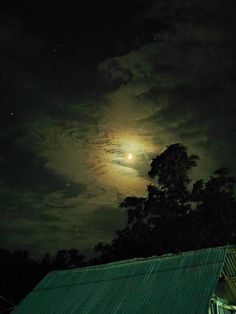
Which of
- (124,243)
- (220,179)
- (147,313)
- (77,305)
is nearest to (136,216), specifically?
(124,243)

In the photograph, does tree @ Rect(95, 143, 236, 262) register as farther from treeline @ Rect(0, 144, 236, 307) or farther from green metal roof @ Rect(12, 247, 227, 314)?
green metal roof @ Rect(12, 247, 227, 314)

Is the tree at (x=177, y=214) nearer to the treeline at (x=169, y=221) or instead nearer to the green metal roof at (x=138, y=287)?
the treeline at (x=169, y=221)

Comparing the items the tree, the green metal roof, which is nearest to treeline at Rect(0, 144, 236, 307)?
the tree

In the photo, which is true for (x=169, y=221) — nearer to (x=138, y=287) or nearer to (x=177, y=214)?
(x=177, y=214)

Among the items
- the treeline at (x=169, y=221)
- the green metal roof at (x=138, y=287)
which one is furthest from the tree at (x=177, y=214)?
the green metal roof at (x=138, y=287)

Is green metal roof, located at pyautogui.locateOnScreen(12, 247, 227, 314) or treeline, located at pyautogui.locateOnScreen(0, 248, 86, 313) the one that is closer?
green metal roof, located at pyautogui.locateOnScreen(12, 247, 227, 314)

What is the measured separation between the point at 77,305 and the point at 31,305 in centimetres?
310

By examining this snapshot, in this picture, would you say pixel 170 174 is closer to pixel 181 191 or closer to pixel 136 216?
pixel 181 191

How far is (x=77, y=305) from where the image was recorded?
17672 millimetres

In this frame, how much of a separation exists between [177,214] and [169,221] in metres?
0.91

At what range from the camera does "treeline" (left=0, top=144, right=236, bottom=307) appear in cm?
3631

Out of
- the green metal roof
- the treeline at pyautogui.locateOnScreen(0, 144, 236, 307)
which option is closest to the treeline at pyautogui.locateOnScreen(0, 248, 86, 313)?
the treeline at pyautogui.locateOnScreen(0, 144, 236, 307)

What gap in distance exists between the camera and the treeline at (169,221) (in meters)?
36.3

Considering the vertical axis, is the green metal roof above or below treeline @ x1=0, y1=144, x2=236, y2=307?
below
